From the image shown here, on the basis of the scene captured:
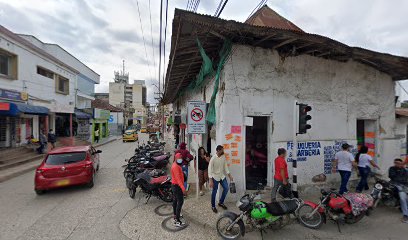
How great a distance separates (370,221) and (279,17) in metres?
7.76

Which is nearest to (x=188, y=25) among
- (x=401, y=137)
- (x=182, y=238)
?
(x=182, y=238)

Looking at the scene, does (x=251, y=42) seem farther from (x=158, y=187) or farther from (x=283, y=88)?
(x=158, y=187)

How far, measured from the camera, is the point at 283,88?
6234mm

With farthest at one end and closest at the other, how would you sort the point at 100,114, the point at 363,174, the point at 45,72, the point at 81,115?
the point at 100,114
the point at 81,115
the point at 45,72
the point at 363,174

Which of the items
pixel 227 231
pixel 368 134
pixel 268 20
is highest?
pixel 268 20

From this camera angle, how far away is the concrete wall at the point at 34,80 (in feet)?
39.1

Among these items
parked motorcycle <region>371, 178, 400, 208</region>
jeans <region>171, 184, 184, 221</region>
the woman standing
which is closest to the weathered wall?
the woman standing

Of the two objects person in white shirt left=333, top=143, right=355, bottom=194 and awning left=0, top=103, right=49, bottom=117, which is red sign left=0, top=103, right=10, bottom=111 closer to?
awning left=0, top=103, right=49, bottom=117

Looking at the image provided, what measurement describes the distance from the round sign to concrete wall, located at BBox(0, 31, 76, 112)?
1186 centimetres

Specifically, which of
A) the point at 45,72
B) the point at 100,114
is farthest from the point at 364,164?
the point at 100,114

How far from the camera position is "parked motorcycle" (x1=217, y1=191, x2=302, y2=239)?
4113mm

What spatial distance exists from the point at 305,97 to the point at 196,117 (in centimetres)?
346

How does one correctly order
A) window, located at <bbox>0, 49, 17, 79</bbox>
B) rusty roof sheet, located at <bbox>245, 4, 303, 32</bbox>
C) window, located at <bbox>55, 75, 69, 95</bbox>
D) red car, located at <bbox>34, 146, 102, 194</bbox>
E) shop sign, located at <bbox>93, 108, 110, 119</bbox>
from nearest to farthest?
red car, located at <bbox>34, 146, 102, 194</bbox> < rusty roof sheet, located at <bbox>245, 4, 303, 32</bbox> < window, located at <bbox>0, 49, 17, 79</bbox> < window, located at <bbox>55, 75, 69, 95</bbox> < shop sign, located at <bbox>93, 108, 110, 119</bbox>

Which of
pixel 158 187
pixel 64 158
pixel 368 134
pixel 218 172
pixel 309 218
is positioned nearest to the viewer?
pixel 309 218
